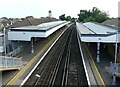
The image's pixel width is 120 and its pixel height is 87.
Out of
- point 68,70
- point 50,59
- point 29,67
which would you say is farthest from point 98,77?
point 50,59

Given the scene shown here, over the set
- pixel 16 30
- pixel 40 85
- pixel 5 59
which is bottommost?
pixel 40 85

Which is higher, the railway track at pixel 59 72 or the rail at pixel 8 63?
the rail at pixel 8 63

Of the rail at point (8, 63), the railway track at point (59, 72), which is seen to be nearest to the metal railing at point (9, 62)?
the rail at point (8, 63)

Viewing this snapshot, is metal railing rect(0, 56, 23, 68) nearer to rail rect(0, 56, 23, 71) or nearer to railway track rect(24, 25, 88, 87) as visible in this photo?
rail rect(0, 56, 23, 71)

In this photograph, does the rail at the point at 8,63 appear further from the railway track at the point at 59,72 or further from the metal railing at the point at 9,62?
the railway track at the point at 59,72

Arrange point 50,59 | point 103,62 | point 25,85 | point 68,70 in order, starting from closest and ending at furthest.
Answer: point 25,85, point 68,70, point 103,62, point 50,59

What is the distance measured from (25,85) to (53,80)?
288 centimetres

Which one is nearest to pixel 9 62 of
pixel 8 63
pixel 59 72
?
pixel 8 63

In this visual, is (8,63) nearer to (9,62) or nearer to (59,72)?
(9,62)

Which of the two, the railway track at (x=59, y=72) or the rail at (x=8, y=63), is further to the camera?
the rail at (x=8, y=63)

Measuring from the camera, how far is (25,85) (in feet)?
67.8

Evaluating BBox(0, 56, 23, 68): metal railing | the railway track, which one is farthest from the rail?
the railway track

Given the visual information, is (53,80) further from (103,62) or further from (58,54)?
(58,54)

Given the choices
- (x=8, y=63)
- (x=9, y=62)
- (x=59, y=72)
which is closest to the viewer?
(x=8, y=63)
